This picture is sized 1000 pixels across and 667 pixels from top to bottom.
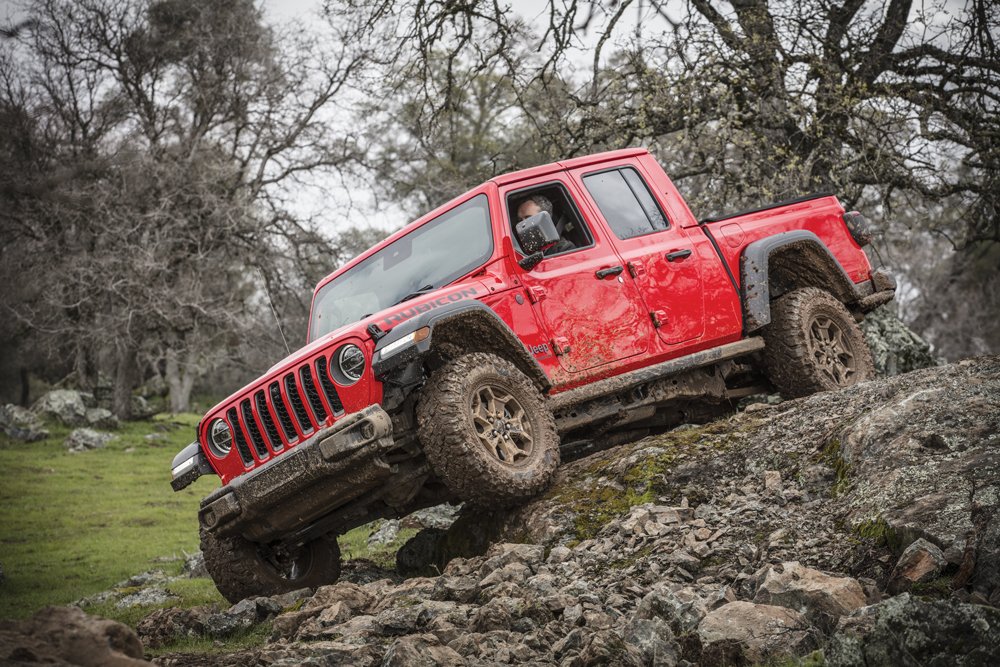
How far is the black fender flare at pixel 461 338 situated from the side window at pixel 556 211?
823 mm

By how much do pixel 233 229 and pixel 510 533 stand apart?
18932 mm

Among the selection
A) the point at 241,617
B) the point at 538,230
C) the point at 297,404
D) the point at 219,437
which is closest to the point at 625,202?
the point at 538,230

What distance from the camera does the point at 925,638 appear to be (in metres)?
3.02

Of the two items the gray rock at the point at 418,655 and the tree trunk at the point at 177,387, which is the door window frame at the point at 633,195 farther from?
the tree trunk at the point at 177,387

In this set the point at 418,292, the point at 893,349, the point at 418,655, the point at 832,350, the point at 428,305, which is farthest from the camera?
the point at 893,349

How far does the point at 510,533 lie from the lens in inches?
233

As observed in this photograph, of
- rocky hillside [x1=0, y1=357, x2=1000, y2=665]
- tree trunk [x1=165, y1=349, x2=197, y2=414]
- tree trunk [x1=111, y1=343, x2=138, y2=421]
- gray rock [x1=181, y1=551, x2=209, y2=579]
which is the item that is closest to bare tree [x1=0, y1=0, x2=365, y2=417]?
tree trunk [x1=111, y1=343, x2=138, y2=421]

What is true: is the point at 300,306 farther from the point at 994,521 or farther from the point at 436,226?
the point at 994,521

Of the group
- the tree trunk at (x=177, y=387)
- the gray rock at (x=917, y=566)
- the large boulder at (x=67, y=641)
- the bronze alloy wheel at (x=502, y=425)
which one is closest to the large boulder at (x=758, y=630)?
the gray rock at (x=917, y=566)

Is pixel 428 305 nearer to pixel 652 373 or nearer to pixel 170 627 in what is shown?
pixel 652 373

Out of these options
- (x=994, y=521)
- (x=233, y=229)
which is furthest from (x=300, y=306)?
(x=994, y=521)

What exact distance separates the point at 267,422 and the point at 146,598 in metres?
2.82

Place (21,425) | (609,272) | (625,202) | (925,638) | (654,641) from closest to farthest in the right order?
1. (925,638)
2. (654,641)
3. (609,272)
4. (625,202)
5. (21,425)

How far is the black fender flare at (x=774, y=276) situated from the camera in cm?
744
